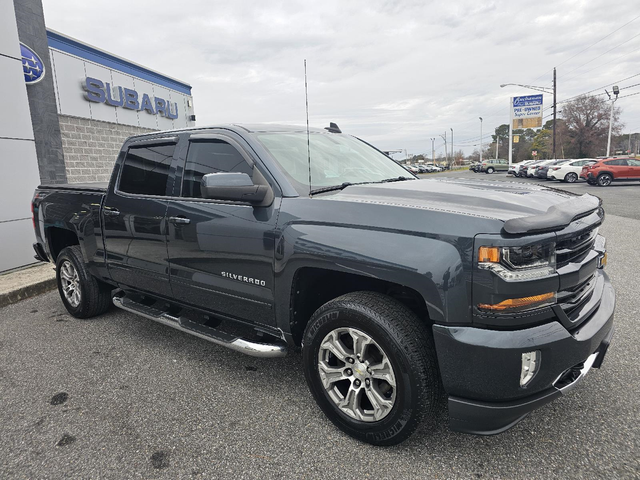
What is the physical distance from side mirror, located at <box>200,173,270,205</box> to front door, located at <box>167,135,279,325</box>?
123 mm

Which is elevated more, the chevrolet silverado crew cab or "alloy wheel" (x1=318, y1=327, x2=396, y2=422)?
the chevrolet silverado crew cab

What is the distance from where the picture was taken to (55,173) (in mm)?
8508

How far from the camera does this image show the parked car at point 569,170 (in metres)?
26.2

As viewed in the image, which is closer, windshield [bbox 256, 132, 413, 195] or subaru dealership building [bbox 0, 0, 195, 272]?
windshield [bbox 256, 132, 413, 195]

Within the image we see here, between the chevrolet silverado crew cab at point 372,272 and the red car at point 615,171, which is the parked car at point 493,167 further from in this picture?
the chevrolet silverado crew cab at point 372,272

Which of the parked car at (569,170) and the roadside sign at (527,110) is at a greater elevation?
the roadside sign at (527,110)

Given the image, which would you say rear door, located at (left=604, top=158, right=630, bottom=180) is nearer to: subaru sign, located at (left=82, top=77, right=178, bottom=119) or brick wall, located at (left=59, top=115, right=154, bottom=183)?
subaru sign, located at (left=82, top=77, right=178, bottom=119)

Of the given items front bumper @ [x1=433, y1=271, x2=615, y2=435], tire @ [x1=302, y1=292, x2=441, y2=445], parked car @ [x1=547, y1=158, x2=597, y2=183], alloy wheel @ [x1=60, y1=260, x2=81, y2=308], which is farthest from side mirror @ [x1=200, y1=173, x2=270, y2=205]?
parked car @ [x1=547, y1=158, x2=597, y2=183]

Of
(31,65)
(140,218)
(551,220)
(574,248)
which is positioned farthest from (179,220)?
(31,65)

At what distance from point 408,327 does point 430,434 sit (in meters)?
0.77

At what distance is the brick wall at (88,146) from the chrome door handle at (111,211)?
7316 millimetres

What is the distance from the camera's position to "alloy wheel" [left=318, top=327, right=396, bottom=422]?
2.26m

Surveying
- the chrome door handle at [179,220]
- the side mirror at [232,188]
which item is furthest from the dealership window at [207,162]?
the side mirror at [232,188]

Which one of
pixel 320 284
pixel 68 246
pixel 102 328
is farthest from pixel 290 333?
pixel 68 246
